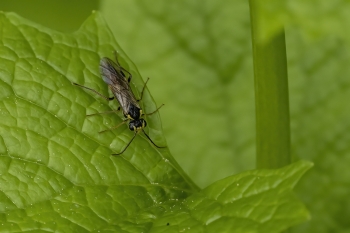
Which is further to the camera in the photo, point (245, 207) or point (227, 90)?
point (227, 90)

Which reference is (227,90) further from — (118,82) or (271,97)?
(271,97)

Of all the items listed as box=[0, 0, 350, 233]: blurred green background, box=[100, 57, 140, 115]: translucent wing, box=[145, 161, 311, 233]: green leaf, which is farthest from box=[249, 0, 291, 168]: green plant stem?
box=[0, 0, 350, 233]: blurred green background

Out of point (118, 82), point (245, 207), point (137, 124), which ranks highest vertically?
point (118, 82)

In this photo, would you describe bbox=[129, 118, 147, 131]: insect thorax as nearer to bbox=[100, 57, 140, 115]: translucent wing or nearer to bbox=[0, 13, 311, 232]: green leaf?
bbox=[0, 13, 311, 232]: green leaf

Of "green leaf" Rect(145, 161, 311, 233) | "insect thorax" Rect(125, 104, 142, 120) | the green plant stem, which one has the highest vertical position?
"insect thorax" Rect(125, 104, 142, 120)

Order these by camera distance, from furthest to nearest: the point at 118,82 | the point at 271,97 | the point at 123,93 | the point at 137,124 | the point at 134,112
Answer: the point at 123,93, the point at 134,112, the point at 118,82, the point at 137,124, the point at 271,97

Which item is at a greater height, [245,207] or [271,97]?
[271,97]

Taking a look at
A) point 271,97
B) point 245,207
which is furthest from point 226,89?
point 245,207
